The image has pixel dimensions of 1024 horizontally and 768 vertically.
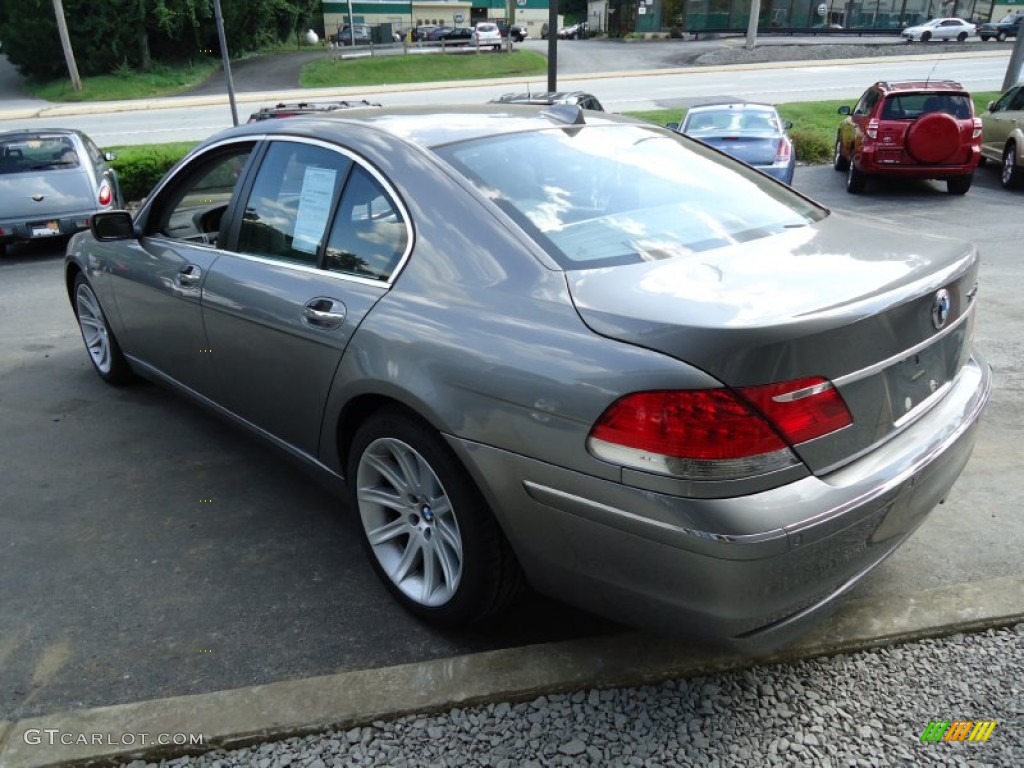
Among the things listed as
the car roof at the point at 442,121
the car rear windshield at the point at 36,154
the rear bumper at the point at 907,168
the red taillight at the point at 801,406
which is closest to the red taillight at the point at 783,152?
the rear bumper at the point at 907,168

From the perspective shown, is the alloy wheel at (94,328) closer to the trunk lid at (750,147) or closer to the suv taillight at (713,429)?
the suv taillight at (713,429)

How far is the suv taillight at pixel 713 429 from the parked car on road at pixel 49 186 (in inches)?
355

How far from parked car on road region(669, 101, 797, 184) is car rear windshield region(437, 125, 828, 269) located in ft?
24.2

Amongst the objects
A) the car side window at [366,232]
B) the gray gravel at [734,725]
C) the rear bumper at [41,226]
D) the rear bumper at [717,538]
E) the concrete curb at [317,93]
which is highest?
the car side window at [366,232]

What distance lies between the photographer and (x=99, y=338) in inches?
203

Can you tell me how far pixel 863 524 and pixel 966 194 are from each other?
12.1 meters

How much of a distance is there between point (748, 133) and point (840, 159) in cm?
438

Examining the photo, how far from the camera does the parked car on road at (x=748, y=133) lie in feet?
34.9

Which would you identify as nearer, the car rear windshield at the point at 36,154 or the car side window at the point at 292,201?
the car side window at the point at 292,201

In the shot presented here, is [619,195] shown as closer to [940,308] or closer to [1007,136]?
[940,308]

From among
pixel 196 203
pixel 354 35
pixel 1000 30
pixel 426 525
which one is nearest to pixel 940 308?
pixel 426 525

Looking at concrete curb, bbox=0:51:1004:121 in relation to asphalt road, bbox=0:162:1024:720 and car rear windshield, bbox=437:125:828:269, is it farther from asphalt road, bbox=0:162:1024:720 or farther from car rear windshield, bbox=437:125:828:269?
car rear windshield, bbox=437:125:828:269

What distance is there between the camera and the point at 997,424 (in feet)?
13.9

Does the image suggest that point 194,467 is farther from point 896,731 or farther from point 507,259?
point 896,731
